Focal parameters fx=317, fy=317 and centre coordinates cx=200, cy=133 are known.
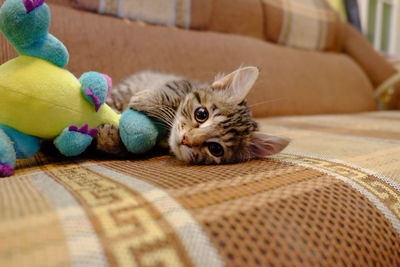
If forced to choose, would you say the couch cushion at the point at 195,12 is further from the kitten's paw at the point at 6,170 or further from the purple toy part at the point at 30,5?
the kitten's paw at the point at 6,170

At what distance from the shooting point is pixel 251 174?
66 centimetres

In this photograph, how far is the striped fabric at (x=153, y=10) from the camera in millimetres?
1571

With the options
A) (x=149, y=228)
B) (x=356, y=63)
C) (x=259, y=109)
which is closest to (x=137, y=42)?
(x=259, y=109)

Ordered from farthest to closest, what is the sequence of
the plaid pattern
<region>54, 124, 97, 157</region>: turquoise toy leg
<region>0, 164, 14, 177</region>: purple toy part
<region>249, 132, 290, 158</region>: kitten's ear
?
the plaid pattern
<region>249, 132, 290, 158</region>: kitten's ear
<region>54, 124, 97, 157</region>: turquoise toy leg
<region>0, 164, 14, 177</region>: purple toy part

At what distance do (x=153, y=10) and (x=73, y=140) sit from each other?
3.89 ft

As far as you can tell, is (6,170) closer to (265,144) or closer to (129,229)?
(129,229)

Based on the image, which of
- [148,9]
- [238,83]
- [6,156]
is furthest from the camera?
[148,9]

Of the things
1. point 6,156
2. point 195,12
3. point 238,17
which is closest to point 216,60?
point 195,12

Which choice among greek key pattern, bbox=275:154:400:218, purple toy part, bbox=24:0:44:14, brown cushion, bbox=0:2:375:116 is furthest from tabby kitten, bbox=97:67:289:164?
brown cushion, bbox=0:2:375:116

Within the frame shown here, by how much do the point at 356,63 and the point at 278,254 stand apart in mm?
2885

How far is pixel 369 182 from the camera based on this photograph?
689mm

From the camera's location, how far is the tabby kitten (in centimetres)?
89

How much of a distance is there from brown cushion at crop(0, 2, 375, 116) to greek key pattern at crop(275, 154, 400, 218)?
1055mm

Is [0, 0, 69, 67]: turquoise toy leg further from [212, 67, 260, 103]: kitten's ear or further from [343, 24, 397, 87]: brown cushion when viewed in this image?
[343, 24, 397, 87]: brown cushion
